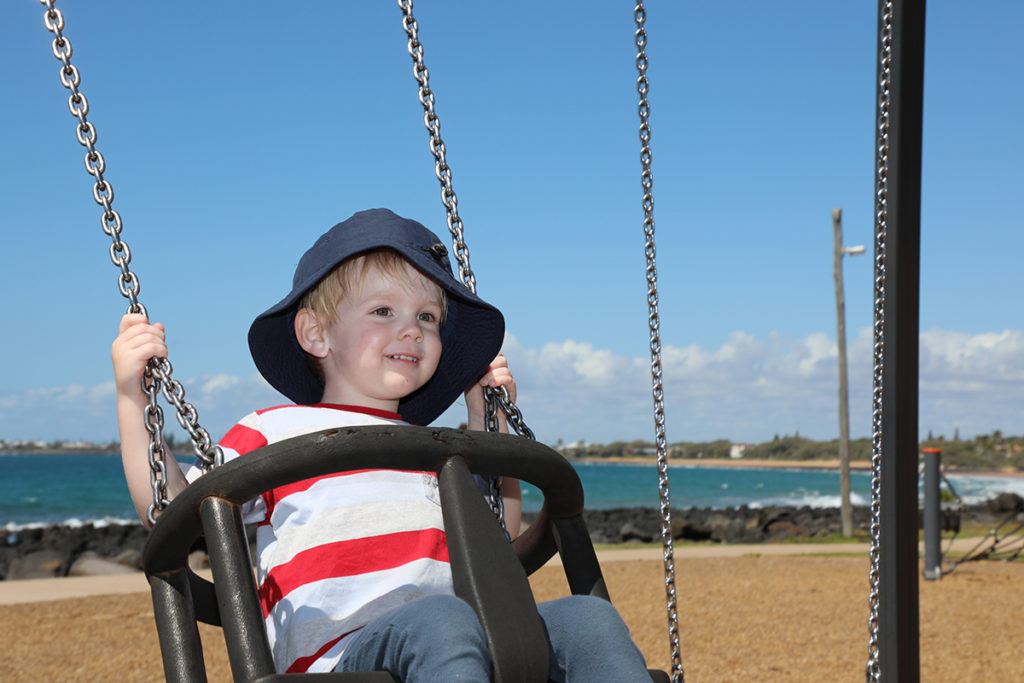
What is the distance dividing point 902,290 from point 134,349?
8.17 feet

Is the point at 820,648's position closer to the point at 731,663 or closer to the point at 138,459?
the point at 731,663

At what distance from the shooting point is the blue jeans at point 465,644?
132 cm

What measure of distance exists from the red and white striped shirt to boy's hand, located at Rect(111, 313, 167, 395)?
0.73ft

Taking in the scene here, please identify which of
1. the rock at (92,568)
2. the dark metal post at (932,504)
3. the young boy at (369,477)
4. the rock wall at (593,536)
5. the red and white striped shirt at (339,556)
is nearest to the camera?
the young boy at (369,477)

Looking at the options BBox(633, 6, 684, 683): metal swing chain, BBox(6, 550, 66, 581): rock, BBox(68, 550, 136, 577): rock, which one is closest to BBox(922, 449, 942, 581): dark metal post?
BBox(633, 6, 684, 683): metal swing chain

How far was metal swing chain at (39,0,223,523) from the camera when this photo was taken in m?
1.56

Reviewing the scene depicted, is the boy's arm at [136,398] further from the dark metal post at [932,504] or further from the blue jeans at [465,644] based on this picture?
the dark metal post at [932,504]

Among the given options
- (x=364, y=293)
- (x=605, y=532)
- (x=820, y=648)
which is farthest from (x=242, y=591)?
(x=605, y=532)

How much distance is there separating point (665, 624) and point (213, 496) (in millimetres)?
6316

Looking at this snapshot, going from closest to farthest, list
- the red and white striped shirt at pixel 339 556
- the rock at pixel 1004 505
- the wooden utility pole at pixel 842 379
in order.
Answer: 1. the red and white striped shirt at pixel 339 556
2. the wooden utility pole at pixel 842 379
3. the rock at pixel 1004 505

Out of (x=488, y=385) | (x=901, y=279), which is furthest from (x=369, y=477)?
(x=901, y=279)

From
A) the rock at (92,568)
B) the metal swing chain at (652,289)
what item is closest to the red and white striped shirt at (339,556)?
the metal swing chain at (652,289)

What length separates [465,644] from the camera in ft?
4.36

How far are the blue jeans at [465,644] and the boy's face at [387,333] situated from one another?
667 mm
